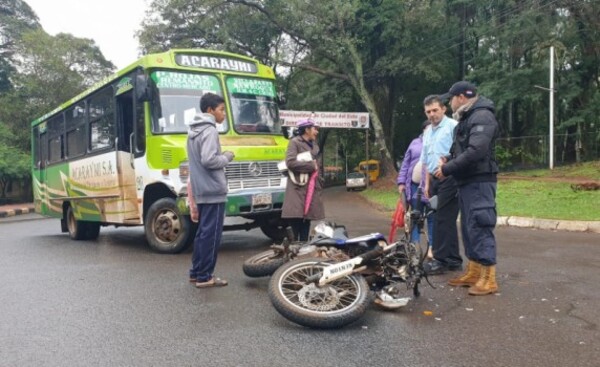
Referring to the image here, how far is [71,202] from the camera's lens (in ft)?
33.6

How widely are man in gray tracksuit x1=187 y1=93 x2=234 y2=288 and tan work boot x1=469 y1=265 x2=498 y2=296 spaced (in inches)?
101

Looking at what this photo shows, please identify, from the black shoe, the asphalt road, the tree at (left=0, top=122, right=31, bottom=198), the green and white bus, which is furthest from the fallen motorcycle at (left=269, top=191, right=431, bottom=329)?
the tree at (left=0, top=122, right=31, bottom=198)

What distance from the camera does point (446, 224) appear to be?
223 inches

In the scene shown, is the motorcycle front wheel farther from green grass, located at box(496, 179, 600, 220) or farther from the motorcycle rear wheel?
green grass, located at box(496, 179, 600, 220)

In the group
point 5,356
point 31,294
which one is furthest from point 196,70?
point 5,356

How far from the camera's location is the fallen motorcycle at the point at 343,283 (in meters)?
3.84

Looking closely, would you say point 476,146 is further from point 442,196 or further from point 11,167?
point 11,167

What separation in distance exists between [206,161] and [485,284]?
2.94 m

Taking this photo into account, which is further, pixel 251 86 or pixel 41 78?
pixel 41 78

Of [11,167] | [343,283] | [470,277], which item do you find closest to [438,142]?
[470,277]

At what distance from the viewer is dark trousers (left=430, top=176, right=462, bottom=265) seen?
18.5 feet

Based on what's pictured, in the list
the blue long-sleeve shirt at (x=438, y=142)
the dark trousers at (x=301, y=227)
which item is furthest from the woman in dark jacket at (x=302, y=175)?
the blue long-sleeve shirt at (x=438, y=142)

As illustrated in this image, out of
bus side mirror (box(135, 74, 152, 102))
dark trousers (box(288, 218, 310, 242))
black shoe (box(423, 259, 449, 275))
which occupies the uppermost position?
bus side mirror (box(135, 74, 152, 102))

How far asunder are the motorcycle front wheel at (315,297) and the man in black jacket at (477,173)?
55.2 inches
